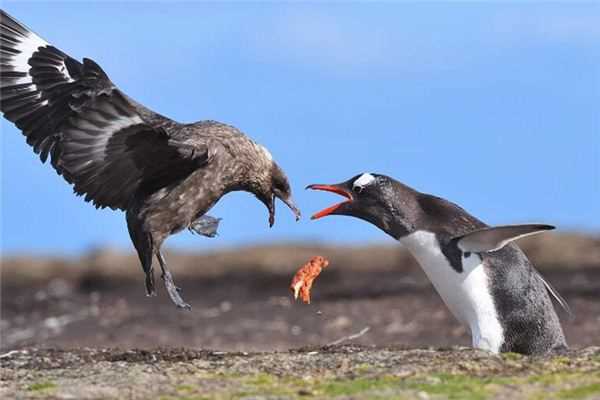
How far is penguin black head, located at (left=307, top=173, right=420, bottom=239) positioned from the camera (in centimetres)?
946

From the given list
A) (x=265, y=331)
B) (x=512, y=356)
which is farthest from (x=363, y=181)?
(x=265, y=331)

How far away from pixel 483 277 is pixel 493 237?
0.37 m

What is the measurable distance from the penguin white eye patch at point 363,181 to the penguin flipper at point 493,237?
950mm

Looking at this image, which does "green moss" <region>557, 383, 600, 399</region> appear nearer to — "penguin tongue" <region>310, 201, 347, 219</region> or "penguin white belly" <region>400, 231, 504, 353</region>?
"penguin white belly" <region>400, 231, 504, 353</region>

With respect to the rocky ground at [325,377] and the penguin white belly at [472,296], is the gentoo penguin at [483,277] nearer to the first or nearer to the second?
the penguin white belly at [472,296]

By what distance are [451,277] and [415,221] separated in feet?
1.94

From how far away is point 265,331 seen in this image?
664 inches

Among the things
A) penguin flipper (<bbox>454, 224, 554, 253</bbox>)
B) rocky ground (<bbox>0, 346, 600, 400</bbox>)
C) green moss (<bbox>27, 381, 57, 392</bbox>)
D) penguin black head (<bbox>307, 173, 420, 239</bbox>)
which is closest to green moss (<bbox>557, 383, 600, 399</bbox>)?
rocky ground (<bbox>0, 346, 600, 400</bbox>)

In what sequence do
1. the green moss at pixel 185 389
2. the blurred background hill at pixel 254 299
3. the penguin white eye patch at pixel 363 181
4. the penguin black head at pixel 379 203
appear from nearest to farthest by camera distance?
the green moss at pixel 185 389, the penguin black head at pixel 379 203, the penguin white eye patch at pixel 363 181, the blurred background hill at pixel 254 299

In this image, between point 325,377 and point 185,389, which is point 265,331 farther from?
point 185,389

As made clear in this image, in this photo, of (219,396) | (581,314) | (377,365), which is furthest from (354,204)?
(581,314)

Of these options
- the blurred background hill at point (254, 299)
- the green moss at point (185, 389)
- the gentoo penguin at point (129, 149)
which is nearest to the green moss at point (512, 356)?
the green moss at point (185, 389)

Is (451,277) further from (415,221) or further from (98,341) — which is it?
(98,341)

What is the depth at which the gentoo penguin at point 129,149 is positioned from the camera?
9.23m
